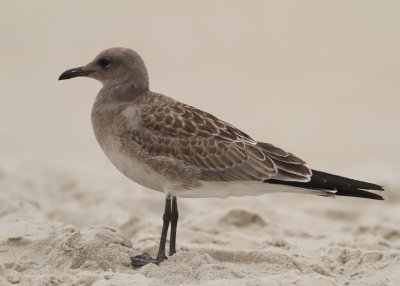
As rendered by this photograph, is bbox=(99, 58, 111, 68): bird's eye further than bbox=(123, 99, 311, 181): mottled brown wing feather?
Yes

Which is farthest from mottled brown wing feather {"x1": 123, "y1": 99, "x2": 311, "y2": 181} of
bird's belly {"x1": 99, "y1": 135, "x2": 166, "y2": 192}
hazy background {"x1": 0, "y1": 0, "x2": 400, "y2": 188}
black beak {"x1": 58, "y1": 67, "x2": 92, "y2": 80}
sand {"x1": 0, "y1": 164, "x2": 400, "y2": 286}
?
hazy background {"x1": 0, "y1": 0, "x2": 400, "y2": 188}

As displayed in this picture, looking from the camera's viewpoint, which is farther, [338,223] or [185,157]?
[338,223]

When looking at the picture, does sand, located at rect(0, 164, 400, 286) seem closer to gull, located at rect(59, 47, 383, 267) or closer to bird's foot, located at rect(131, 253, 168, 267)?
bird's foot, located at rect(131, 253, 168, 267)

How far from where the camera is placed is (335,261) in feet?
24.2

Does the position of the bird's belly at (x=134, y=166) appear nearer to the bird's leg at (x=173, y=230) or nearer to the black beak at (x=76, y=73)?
the bird's leg at (x=173, y=230)

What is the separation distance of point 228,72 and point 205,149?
45.2 feet

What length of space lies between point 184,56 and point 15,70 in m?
4.28

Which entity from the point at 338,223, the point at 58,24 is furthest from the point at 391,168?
the point at 58,24

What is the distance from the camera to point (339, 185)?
7004mm

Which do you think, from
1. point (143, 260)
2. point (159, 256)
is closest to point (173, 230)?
point (159, 256)

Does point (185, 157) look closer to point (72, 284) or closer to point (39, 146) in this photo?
point (72, 284)

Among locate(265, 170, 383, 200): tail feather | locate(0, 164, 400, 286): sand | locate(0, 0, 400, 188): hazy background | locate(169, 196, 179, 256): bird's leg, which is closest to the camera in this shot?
locate(0, 164, 400, 286): sand

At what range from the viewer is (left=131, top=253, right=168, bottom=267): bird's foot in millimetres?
6707

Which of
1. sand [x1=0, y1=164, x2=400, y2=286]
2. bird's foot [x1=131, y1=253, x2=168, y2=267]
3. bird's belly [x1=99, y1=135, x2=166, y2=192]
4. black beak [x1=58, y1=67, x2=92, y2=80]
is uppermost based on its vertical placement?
black beak [x1=58, y1=67, x2=92, y2=80]
